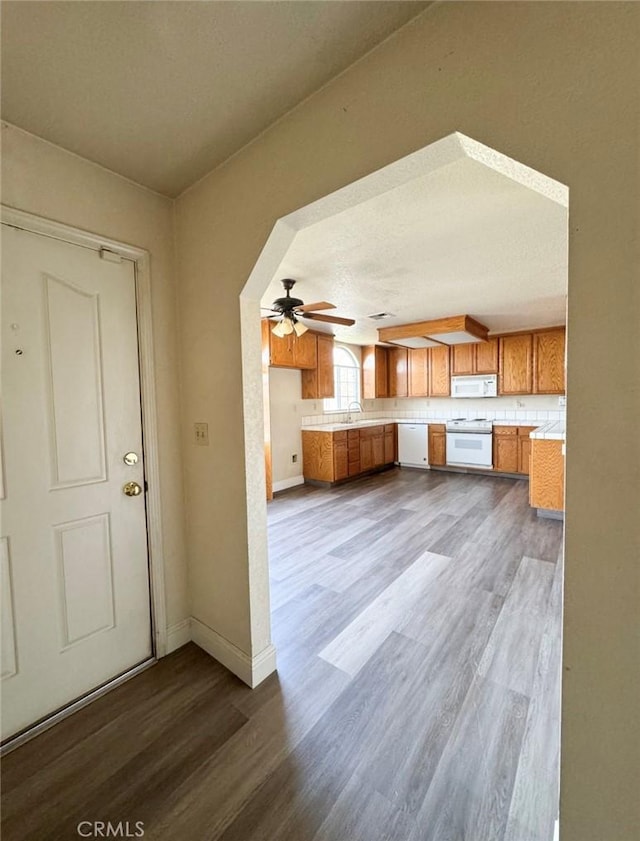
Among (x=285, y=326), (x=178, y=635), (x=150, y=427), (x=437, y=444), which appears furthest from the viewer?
(x=437, y=444)

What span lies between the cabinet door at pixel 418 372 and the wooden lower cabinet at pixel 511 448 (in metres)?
1.44

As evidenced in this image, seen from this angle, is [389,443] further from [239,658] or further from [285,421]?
[239,658]

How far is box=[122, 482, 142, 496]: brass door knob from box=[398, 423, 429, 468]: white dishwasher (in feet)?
17.7

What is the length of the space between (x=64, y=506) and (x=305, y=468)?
4259mm

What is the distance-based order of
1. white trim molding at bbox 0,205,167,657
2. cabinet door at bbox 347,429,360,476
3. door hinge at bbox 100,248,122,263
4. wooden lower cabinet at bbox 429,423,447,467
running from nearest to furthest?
door hinge at bbox 100,248,122,263
white trim molding at bbox 0,205,167,657
cabinet door at bbox 347,429,360,476
wooden lower cabinet at bbox 429,423,447,467

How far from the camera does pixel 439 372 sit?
20.8ft

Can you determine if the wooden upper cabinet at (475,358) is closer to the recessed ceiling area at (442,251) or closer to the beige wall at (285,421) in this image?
the recessed ceiling area at (442,251)

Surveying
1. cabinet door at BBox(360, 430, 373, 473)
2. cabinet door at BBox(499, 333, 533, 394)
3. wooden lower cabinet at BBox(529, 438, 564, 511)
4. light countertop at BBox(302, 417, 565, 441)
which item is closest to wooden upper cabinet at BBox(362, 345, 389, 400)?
light countertop at BBox(302, 417, 565, 441)

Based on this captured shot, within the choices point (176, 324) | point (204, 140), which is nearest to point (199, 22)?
point (204, 140)

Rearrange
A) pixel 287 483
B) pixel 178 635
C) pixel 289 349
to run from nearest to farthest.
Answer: pixel 178 635 → pixel 289 349 → pixel 287 483

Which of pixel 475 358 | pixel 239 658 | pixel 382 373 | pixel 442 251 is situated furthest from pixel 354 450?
pixel 239 658

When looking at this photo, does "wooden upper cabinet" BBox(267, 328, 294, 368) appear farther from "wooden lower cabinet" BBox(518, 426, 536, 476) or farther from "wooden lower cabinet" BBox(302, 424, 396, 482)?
"wooden lower cabinet" BBox(518, 426, 536, 476)

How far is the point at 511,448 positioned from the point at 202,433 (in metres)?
5.24

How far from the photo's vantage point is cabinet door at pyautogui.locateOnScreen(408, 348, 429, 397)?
21.3ft
